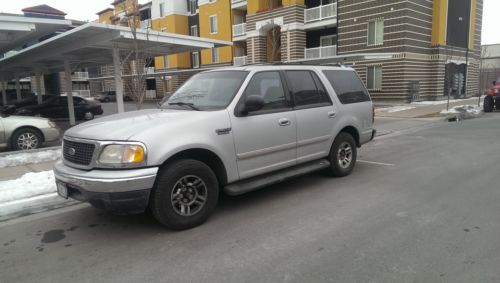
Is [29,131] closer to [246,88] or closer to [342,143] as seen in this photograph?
[246,88]

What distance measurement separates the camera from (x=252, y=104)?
465cm

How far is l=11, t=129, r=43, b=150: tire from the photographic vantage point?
31.2 ft

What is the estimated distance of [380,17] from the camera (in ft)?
80.9

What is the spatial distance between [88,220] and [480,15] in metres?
37.4

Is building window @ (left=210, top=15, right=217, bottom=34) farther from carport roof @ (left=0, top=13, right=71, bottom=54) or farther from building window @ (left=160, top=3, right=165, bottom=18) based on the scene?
carport roof @ (left=0, top=13, right=71, bottom=54)

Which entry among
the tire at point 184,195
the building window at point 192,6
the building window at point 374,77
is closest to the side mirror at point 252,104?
the tire at point 184,195

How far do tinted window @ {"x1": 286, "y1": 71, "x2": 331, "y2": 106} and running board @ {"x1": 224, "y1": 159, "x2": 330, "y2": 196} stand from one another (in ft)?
3.23

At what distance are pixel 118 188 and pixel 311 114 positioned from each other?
3.13 m

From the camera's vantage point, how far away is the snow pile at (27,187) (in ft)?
18.6

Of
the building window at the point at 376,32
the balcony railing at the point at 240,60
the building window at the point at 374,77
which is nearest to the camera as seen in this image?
the building window at the point at 376,32

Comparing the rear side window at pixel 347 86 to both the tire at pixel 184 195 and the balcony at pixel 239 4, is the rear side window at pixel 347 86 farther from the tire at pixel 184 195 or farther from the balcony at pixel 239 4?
the balcony at pixel 239 4

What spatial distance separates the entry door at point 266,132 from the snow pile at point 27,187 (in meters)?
3.38

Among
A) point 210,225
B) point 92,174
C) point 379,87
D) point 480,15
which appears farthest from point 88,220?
point 480,15

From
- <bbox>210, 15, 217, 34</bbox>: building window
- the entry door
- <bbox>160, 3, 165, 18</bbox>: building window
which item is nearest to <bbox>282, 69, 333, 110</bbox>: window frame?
the entry door
